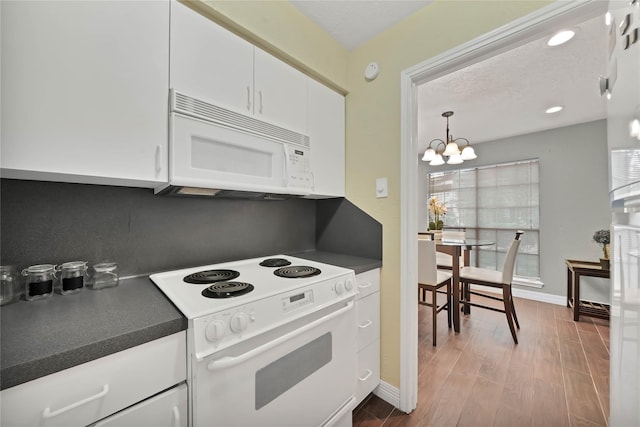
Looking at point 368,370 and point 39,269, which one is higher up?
point 39,269

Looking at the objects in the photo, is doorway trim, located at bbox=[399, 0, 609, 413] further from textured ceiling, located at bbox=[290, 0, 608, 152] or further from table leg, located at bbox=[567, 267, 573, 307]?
table leg, located at bbox=[567, 267, 573, 307]

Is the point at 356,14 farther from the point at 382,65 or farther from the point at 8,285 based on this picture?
the point at 8,285

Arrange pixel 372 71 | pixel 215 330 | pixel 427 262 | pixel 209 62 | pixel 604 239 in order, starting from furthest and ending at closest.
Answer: pixel 604 239 < pixel 427 262 < pixel 372 71 < pixel 209 62 < pixel 215 330

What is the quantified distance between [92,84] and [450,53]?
5.39 ft

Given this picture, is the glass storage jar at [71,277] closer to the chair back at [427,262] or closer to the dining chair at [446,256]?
the chair back at [427,262]

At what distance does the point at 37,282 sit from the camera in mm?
914

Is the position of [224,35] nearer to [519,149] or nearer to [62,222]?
[62,222]

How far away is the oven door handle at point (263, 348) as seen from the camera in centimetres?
79

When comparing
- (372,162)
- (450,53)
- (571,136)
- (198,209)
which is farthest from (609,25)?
(571,136)

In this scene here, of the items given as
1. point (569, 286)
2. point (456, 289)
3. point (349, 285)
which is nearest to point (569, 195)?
point (569, 286)

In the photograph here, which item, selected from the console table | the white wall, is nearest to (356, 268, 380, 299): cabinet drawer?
the console table

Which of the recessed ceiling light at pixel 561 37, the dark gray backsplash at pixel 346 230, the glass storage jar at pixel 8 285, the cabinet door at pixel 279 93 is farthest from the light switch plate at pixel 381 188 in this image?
the glass storage jar at pixel 8 285

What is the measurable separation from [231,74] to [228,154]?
16.1 inches

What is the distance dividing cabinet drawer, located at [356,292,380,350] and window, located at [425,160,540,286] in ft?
11.2
